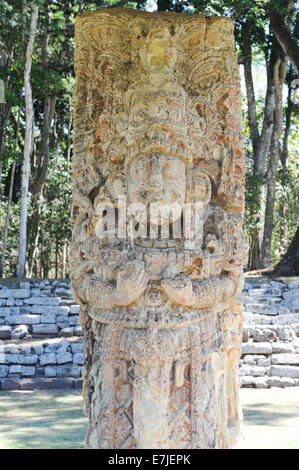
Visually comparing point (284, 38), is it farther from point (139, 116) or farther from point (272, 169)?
point (139, 116)

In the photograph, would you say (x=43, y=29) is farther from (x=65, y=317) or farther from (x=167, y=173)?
(x=167, y=173)

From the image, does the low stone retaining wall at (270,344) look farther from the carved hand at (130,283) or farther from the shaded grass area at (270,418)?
the carved hand at (130,283)

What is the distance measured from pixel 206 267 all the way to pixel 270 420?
8.45 ft

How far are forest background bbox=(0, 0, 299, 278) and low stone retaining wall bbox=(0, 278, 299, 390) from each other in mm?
1797

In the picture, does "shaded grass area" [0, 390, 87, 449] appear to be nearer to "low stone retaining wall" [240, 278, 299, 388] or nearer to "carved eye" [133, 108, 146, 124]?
"low stone retaining wall" [240, 278, 299, 388]

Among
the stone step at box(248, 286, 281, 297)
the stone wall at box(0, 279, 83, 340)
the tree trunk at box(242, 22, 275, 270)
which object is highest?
the tree trunk at box(242, 22, 275, 270)

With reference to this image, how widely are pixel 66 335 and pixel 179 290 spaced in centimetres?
630

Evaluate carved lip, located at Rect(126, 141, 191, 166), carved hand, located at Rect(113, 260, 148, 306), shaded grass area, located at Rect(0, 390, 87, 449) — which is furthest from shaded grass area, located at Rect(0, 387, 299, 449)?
carved lip, located at Rect(126, 141, 191, 166)

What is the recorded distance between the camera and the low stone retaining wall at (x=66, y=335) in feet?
26.2

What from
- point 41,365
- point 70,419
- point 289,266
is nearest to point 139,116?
point 70,419

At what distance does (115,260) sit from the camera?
4070 mm

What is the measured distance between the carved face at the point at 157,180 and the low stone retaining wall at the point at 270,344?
4.48 meters

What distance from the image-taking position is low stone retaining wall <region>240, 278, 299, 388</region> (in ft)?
26.2

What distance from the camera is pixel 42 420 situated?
6.02 metres
